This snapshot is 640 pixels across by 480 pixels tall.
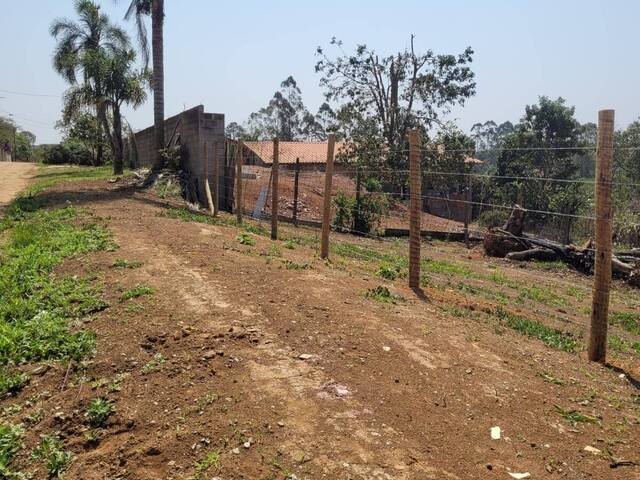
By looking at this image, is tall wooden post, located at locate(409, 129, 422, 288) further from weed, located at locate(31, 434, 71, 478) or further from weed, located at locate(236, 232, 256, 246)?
weed, located at locate(31, 434, 71, 478)

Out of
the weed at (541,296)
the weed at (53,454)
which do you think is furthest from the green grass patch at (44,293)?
the weed at (541,296)

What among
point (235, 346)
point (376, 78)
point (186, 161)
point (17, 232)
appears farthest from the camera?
point (376, 78)

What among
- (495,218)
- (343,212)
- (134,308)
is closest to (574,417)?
(134,308)

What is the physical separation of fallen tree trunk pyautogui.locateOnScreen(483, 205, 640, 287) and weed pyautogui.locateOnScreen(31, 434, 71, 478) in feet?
28.2

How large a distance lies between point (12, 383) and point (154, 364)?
1009 millimetres

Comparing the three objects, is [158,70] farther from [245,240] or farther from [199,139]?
[245,240]

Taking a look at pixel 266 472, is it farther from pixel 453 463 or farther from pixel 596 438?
pixel 596 438

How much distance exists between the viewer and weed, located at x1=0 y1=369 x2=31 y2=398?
3.85 metres

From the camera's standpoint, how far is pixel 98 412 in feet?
11.1

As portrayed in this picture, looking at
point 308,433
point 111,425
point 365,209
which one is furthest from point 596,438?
point 365,209

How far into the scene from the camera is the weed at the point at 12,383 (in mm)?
3848

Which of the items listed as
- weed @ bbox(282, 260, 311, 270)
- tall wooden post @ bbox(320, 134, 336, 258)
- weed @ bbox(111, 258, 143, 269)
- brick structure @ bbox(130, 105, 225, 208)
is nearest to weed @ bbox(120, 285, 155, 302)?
weed @ bbox(111, 258, 143, 269)

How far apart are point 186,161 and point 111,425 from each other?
533 inches

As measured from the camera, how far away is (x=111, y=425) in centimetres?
332
